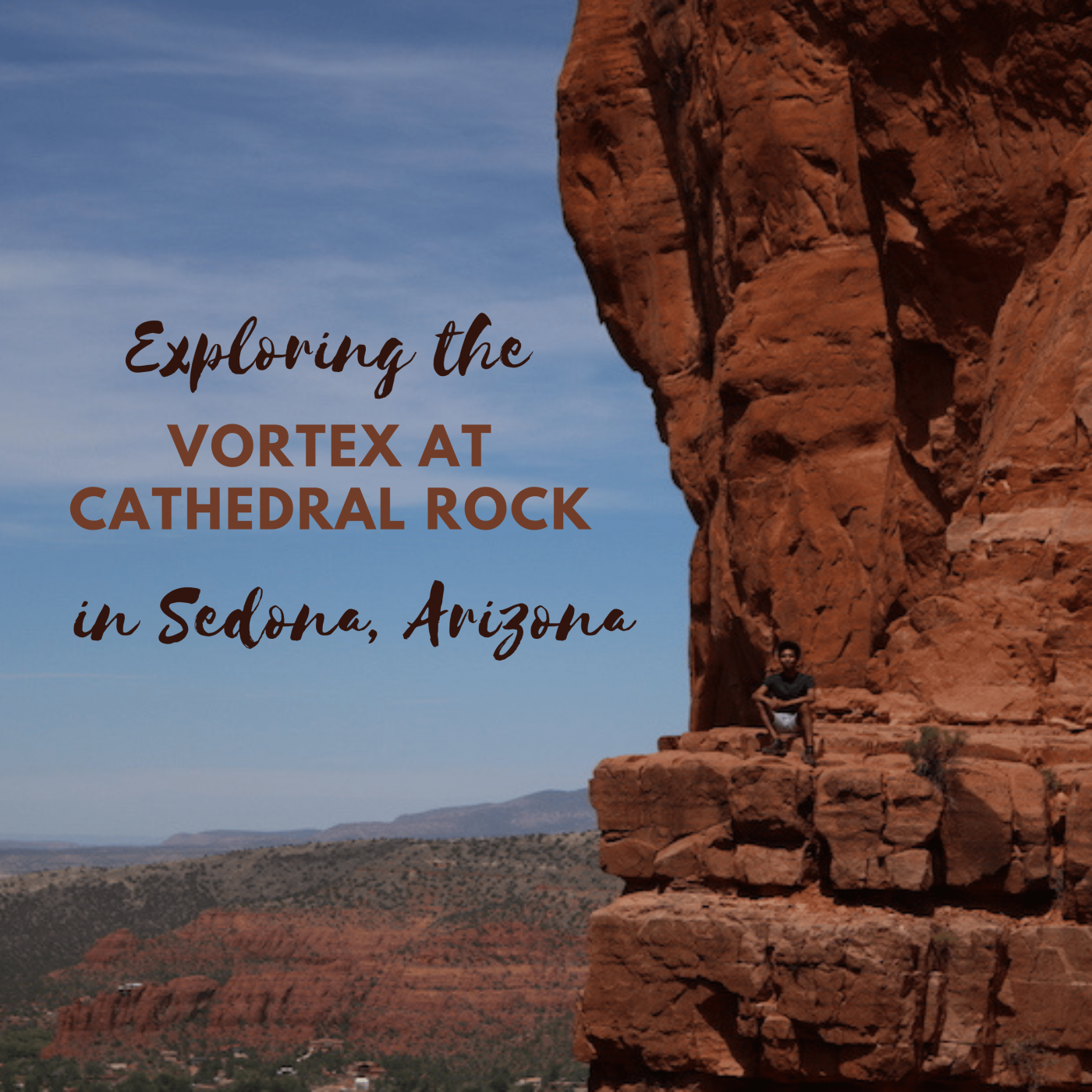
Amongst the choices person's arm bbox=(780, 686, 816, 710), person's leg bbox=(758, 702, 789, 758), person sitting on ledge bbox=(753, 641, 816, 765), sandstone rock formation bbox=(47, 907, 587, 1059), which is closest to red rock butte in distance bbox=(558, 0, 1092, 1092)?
person's leg bbox=(758, 702, 789, 758)

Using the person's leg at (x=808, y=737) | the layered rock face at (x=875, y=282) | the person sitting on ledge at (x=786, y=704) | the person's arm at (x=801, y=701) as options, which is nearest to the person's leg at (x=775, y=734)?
the person sitting on ledge at (x=786, y=704)

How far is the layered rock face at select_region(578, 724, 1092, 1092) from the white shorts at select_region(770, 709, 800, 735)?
36 cm

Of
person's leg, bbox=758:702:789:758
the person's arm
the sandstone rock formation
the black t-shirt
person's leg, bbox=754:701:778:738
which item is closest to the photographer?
the person's arm

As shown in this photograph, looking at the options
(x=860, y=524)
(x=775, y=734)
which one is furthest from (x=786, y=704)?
(x=860, y=524)

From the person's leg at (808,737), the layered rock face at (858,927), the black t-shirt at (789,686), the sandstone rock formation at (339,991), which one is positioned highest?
the black t-shirt at (789,686)

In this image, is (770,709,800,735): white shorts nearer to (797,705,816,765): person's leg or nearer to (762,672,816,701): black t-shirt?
(762,672,816,701): black t-shirt

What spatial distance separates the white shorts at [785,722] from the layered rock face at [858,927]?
364 millimetres

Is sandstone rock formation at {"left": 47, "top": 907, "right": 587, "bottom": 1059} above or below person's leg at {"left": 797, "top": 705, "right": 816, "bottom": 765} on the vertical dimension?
below

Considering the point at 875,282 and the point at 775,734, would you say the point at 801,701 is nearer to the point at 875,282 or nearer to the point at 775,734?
the point at 775,734

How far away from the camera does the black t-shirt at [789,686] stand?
62.9 ft

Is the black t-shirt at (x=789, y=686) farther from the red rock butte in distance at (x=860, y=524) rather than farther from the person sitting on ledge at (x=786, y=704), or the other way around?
the red rock butte in distance at (x=860, y=524)

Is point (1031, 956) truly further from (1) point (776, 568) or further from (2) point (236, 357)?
(2) point (236, 357)

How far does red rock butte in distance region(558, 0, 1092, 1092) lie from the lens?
17.4 metres

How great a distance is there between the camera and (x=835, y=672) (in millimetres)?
21750
